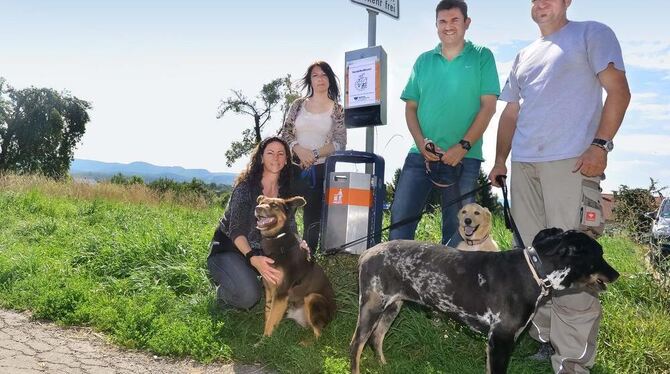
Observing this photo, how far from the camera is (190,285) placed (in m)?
6.79

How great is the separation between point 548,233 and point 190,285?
4.31 metres

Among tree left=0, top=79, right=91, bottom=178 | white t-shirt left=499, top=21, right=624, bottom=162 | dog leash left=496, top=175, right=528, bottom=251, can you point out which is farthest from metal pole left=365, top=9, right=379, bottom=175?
tree left=0, top=79, right=91, bottom=178

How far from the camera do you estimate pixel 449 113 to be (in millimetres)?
5191

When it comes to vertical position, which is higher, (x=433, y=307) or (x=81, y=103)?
(x=81, y=103)

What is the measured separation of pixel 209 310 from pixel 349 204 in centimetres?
175

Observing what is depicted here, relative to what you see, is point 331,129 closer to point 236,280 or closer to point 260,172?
point 260,172

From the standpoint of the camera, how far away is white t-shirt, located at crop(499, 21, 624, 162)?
4055 mm

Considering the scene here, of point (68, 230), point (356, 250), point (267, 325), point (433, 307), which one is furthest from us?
point (68, 230)

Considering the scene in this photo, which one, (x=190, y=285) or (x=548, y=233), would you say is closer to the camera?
(x=548, y=233)

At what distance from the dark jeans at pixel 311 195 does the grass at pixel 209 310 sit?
1.33 feet

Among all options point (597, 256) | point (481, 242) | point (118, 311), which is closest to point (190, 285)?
point (118, 311)

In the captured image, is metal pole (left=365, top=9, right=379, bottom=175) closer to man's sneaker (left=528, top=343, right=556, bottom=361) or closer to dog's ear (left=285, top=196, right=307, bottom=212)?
dog's ear (left=285, top=196, right=307, bottom=212)

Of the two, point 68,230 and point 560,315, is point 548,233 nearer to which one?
point 560,315

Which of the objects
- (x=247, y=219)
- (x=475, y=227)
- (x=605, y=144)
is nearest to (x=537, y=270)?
(x=605, y=144)
